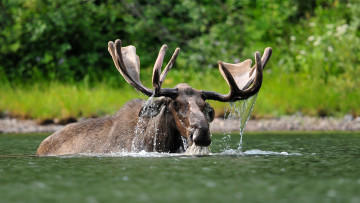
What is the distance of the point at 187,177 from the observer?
267 inches

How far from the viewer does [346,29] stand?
18094 mm

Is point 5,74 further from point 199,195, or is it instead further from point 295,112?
point 199,195

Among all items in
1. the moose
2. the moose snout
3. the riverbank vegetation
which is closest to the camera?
the moose snout

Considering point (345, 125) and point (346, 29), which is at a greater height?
point (346, 29)

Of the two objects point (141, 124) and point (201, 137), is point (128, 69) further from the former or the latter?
point (201, 137)

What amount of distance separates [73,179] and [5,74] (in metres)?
13.5

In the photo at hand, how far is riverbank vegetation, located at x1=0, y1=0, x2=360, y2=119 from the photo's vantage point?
1703cm

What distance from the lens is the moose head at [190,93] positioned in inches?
327

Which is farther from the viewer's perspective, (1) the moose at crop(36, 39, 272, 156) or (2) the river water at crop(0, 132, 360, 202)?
(1) the moose at crop(36, 39, 272, 156)

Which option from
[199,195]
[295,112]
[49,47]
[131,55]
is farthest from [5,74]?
[199,195]

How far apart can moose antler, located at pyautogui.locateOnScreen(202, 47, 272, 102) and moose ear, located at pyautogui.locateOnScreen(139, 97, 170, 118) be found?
1.64ft

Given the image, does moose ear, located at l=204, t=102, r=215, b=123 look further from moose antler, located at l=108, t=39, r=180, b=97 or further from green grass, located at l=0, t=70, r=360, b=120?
green grass, located at l=0, t=70, r=360, b=120

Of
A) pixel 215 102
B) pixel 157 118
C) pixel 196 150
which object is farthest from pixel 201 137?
pixel 215 102

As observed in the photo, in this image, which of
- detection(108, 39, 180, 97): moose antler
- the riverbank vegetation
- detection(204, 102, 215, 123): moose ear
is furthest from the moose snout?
the riverbank vegetation
